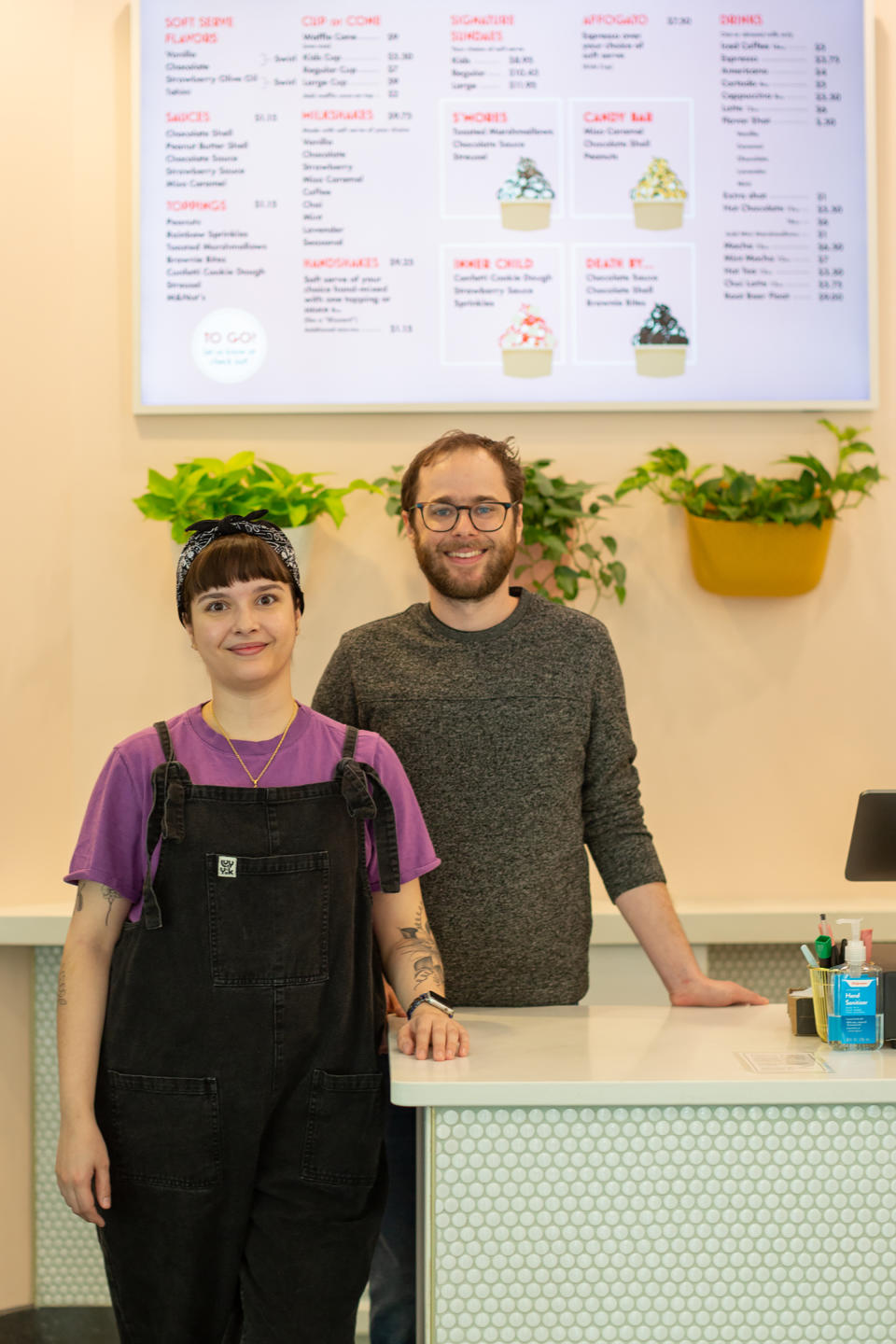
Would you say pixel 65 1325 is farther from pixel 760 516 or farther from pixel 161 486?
pixel 760 516

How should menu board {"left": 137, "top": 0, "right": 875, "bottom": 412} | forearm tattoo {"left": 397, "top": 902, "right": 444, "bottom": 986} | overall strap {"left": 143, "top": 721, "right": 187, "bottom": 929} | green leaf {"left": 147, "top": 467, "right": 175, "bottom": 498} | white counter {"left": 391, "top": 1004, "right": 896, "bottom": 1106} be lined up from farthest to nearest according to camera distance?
menu board {"left": 137, "top": 0, "right": 875, "bottom": 412}, green leaf {"left": 147, "top": 467, "right": 175, "bottom": 498}, forearm tattoo {"left": 397, "top": 902, "right": 444, "bottom": 986}, overall strap {"left": 143, "top": 721, "right": 187, "bottom": 929}, white counter {"left": 391, "top": 1004, "right": 896, "bottom": 1106}

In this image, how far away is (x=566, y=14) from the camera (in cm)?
272

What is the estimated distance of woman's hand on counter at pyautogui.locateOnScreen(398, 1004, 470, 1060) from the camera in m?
1.52

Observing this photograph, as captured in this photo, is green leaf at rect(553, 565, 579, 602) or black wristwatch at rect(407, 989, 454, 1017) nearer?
black wristwatch at rect(407, 989, 454, 1017)

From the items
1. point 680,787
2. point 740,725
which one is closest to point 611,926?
point 680,787

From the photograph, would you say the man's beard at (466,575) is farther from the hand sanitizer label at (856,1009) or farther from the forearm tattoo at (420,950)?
the hand sanitizer label at (856,1009)

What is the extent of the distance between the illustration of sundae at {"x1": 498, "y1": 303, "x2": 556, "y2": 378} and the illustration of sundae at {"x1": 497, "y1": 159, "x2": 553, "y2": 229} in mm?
185

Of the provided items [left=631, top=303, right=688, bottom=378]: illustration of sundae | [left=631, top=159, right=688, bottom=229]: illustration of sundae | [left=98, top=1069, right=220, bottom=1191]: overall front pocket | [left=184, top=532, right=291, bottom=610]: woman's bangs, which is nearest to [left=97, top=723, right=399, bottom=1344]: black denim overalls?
[left=98, top=1069, right=220, bottom=1191]: overall front pocket

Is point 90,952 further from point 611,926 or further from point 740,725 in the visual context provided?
point 740,725

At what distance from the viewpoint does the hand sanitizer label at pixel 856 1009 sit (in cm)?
156

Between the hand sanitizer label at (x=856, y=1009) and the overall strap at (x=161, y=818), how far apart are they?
0.85 meters

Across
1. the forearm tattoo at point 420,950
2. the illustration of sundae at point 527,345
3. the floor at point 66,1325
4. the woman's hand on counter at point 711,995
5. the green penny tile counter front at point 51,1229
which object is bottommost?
the floor at point 66,1325

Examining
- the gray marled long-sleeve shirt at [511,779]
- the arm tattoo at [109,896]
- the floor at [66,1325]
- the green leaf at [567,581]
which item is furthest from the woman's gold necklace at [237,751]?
the floor at [66,1325]

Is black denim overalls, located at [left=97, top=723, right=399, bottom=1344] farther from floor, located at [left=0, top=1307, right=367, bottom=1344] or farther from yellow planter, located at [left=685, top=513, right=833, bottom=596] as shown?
yellow planter, located at [left=685, top=513, right=833, bottom=596]
